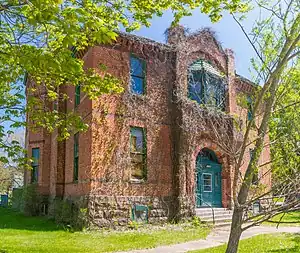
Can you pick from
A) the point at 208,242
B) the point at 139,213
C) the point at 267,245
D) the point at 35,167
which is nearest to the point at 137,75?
the point at 139,213

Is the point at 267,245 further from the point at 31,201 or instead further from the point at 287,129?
the point at 31,201

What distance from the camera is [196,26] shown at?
18.0 metres

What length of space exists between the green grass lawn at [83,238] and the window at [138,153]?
2526 mm

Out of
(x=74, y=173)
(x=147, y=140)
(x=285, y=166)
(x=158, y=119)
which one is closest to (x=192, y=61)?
(x=158, y=119)

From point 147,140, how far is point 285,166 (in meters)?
9.76

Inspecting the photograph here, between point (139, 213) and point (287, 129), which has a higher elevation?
point (287, 129)

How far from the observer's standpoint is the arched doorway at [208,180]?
1739 cm

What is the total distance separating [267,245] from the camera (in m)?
10.3

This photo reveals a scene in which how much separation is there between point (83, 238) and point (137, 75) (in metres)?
7.62

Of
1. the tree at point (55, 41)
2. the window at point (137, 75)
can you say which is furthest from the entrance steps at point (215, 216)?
the tree at point (55, 41)

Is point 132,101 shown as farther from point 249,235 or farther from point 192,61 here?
point 249,235

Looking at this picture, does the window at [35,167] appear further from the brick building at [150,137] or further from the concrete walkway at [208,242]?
the concrete walkway at [208,242]

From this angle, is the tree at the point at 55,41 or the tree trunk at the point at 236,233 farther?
the tree trunk at the point at 236,233

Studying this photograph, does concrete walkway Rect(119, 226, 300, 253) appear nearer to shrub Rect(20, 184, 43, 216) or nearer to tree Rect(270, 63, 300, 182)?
tree Rect(270, 63, 300, 182)
